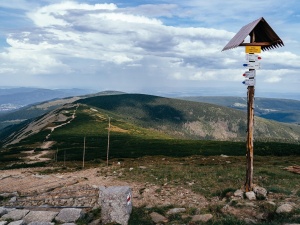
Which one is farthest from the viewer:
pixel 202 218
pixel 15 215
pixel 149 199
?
pixel 149 199

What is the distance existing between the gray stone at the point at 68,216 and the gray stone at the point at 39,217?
1.30ft

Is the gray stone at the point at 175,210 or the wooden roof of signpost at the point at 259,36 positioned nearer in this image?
the gray stone at the point at 175,210

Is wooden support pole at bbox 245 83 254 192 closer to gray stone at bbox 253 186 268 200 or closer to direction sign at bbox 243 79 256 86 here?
direction sign at bbox 243 79 256 86

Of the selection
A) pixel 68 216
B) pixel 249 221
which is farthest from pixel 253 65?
pixel 68 216

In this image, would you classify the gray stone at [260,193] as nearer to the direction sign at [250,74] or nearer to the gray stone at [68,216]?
the direction sign at [250,74]

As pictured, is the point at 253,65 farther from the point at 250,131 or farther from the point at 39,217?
the point at 39,217

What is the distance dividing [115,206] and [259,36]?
13730 millimetres

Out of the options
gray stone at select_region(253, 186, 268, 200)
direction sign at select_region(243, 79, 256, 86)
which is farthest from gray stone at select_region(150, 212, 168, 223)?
direction sign at select_region(243, 79, 256, 86)

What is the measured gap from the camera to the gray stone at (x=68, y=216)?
626 inches

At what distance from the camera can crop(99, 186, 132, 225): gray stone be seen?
1540 cm

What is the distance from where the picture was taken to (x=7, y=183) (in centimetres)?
3388

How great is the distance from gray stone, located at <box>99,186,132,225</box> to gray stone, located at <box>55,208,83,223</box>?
1586 mm

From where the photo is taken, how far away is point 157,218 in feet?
53.0

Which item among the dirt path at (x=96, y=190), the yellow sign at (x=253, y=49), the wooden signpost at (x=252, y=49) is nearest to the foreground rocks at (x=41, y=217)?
the dirt path at (x=96, y=190)
